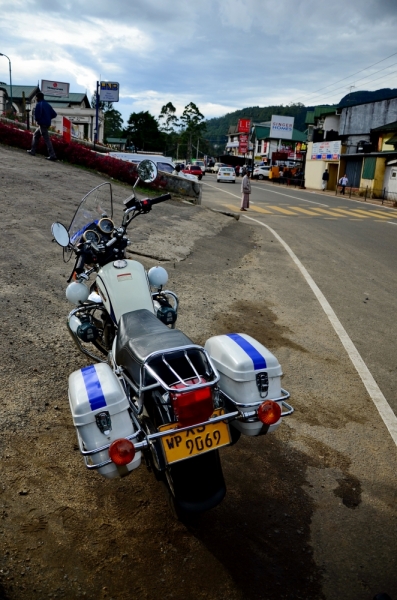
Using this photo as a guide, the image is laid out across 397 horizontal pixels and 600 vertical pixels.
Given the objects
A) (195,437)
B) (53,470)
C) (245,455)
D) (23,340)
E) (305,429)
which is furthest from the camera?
(23,340)

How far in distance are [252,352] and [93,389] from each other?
965 mm

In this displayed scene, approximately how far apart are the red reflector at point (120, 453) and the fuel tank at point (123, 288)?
138 cm

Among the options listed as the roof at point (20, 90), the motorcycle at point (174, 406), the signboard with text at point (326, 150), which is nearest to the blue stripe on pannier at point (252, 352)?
the motorcycle at point (174, 406)

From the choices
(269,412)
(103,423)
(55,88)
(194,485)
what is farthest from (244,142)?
(103,423)

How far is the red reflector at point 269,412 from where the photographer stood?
2.84 meters

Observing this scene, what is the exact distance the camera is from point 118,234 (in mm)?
4379

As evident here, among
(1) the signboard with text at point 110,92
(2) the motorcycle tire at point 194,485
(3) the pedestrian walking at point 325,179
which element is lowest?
(2) the motorcycle tire at point 194,485

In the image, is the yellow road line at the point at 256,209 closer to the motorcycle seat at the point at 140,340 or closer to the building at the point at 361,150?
the building at the point at 361,150

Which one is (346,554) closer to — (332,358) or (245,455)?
(245,455)

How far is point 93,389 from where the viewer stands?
8.76 feet

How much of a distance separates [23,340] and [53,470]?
217 cm

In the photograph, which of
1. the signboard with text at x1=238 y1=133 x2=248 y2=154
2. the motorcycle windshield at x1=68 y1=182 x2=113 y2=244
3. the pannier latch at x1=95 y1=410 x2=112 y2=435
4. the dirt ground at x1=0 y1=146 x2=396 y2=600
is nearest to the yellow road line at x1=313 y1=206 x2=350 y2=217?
the dirt ground at x1=0 y1=146 x2=396 y2=600

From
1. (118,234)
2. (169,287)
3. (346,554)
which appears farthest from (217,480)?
(169,287)

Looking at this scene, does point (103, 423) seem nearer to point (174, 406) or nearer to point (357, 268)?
point (174, 406)
